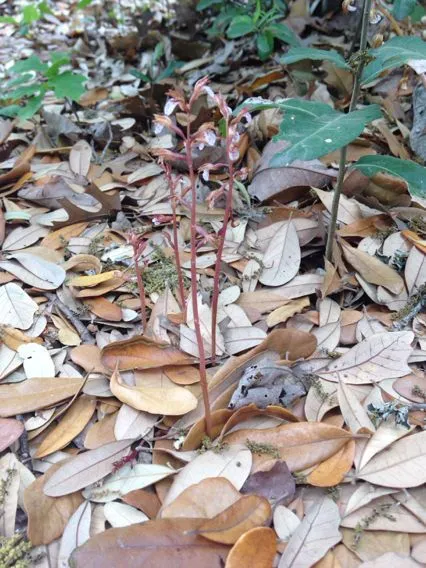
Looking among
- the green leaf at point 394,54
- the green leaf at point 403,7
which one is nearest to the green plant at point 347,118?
the green leaf at point 394,54

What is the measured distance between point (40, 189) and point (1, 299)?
561 millimetres

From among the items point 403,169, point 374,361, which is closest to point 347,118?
point 403,169

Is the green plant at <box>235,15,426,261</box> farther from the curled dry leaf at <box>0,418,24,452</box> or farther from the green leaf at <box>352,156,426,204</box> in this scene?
the curled dry leaf at <box>0,418,24,452</box>

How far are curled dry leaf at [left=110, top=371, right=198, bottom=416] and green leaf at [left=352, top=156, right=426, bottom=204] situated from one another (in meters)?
0.72

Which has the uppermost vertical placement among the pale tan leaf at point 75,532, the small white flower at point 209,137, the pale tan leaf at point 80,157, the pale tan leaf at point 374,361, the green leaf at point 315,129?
the small white flower at point 209,137

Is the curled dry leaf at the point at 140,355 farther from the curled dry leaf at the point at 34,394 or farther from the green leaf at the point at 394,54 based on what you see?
the green leaf at the point at 394,54

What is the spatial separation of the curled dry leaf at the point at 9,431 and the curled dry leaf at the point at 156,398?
8.6 inches

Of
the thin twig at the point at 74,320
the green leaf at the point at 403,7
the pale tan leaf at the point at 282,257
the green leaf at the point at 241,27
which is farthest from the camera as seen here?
the green leaf at the point at 241,27

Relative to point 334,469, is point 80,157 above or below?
above

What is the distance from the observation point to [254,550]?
3.26 feet

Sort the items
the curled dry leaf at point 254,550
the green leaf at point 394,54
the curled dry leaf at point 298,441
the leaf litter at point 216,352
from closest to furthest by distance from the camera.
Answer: the curled dry leaf at point 254,550 < the leaf litter at point 216,352 < the curled dry leaf at point 298,441 < the green leaf at point 394,54

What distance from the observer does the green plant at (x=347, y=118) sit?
1192mm

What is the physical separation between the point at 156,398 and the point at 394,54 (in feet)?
3.18

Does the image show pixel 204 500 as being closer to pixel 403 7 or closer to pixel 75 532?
pixel 75 532
